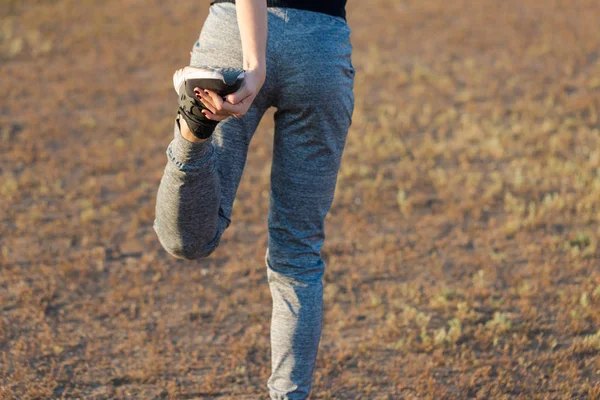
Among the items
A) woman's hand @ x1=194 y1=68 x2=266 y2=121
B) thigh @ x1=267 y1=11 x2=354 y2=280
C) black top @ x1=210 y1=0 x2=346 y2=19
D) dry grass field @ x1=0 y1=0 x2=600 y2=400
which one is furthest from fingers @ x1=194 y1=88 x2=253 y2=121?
dry grass field @ x1=0 y1=0 x2=600 y2=400

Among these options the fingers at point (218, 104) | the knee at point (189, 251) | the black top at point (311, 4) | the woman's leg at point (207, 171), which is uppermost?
the black top at point (311, 4)

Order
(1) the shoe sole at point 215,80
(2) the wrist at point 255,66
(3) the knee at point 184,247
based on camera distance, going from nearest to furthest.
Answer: (1) the shoe sole at point 215,80, (2) the wrist at point 255,66, (3) the knee at point 184,247

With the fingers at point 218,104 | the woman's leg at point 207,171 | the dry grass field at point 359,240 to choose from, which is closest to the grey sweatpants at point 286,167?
the woman's leg at point 207,171

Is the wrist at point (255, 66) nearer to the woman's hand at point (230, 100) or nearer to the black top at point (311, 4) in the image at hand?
the woman's hand at point (230, 100)

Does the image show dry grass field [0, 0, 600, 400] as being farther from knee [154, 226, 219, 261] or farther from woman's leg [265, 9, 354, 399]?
knee [154, 226, 219, 261]

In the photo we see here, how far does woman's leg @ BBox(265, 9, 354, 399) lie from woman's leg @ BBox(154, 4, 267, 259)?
0.15 meters

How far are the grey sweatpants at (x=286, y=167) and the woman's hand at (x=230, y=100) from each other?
14cm

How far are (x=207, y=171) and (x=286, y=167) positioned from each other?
40 cm

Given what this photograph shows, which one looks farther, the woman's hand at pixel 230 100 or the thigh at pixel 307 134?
the thigh at pixel 307 134

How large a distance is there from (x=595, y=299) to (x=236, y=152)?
2793 mm

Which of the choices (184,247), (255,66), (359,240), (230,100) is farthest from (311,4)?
(359,240)

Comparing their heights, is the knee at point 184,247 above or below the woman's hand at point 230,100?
below

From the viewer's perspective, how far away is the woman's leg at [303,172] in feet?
8.20

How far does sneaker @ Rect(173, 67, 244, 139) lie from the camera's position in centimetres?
215
